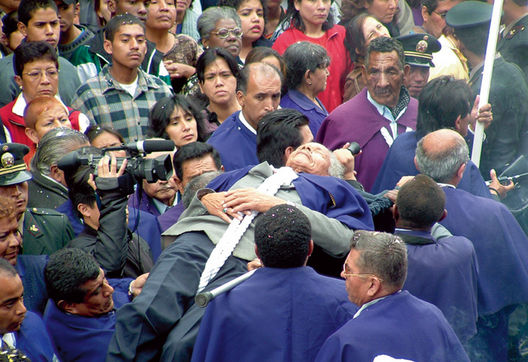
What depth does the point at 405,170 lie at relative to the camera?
5.98 meters

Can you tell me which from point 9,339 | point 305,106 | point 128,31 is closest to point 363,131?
point 305,106

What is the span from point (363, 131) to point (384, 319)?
2.98m

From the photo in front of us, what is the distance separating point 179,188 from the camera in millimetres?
6102

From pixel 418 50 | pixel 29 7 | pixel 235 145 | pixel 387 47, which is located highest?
pixel 29 7

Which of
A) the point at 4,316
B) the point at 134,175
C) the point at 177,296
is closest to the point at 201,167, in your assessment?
the point at 134,175

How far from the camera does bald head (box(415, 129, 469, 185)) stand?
17.7 feet

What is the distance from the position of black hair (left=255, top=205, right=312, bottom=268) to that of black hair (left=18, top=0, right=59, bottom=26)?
155 inches

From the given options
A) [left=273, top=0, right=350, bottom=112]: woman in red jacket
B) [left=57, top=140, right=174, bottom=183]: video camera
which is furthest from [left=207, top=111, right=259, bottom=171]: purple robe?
[left=273, top=0, right=350, bottom=112]: woman in red jacket

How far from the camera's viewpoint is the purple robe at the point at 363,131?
6.59 metres

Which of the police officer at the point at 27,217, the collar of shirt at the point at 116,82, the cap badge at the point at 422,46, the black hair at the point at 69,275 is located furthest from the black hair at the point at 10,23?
the black hair at the point at 69,275

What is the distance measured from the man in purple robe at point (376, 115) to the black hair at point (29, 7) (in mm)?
2388

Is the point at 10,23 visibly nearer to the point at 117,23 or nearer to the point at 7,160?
the point at 117,23

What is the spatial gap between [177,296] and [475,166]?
227cm

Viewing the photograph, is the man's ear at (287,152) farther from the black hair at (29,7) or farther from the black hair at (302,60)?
the black hair at (29,7)
